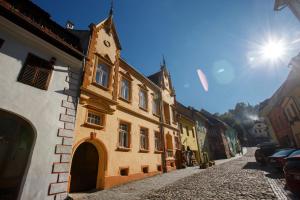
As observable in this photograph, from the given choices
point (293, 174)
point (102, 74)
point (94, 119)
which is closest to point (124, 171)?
point (94, 119)

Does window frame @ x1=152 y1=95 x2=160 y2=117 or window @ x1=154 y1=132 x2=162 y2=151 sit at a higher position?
window frame @ x1=152 y1=95 x2=160 y2=117

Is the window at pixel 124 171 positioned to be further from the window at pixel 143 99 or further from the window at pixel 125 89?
the window at pixel 143 99

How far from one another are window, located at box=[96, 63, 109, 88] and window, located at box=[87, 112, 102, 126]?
223 centimetres

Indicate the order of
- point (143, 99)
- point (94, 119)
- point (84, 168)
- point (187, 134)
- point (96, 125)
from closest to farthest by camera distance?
point (96, 125)
point (84, 168)
point (94, 119)
point (143, 99)
point (187, 134)

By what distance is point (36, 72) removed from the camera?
714cm

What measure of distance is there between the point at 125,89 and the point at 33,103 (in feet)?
25.4

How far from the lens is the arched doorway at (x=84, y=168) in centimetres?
900

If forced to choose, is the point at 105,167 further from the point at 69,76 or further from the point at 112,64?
the point at 112,64

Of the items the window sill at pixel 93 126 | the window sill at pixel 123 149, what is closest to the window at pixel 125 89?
the window sill at pixel 93 126

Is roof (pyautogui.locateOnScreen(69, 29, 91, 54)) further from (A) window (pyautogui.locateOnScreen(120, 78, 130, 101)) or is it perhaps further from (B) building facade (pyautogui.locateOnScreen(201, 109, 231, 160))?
(B) building facade (pyautogui.locateOnScreen(201, 109, 231, 160))

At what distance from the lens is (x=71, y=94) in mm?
8281

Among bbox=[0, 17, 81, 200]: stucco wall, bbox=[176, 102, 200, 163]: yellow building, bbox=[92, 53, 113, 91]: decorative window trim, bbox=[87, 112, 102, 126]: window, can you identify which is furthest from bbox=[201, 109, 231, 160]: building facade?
bbox=[0, 17, 81, 200]: stucco wall

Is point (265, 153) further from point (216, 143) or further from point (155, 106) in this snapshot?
point (216, 143)

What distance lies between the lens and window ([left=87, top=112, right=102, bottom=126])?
961cm
